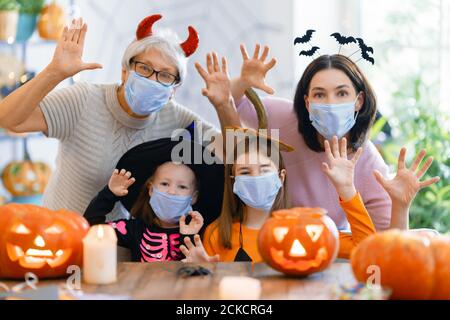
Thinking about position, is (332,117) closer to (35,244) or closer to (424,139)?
(35,244)

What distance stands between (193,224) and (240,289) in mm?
781

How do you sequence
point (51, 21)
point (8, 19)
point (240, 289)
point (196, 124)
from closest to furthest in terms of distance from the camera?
point (240, 289)
point (196, 124)
point (8, 19)
point (51, 21)

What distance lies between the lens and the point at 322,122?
213cm

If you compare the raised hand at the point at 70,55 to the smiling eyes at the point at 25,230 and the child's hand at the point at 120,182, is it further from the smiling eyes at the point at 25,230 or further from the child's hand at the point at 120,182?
the smiling eyes at the point at 25,230

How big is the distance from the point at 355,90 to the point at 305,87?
0.15 m

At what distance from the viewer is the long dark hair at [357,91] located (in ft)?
7.14

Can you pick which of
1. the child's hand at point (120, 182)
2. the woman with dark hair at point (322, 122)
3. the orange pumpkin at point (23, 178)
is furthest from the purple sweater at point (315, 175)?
the orange pumpkin at point (23, 178)

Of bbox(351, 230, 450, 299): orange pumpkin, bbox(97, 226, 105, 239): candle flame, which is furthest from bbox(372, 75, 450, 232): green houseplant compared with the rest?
bbox(97, 226, 105, 239): candle flame

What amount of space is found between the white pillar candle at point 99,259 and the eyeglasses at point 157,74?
2.62 feet

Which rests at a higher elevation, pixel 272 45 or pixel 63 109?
pixel 272 45

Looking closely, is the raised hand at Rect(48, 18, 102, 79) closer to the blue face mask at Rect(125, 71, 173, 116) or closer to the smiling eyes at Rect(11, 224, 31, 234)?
the blue face mask at Rect(125, 71, 173, 116)

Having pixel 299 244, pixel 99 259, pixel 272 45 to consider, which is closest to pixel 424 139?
pixel 272 45
